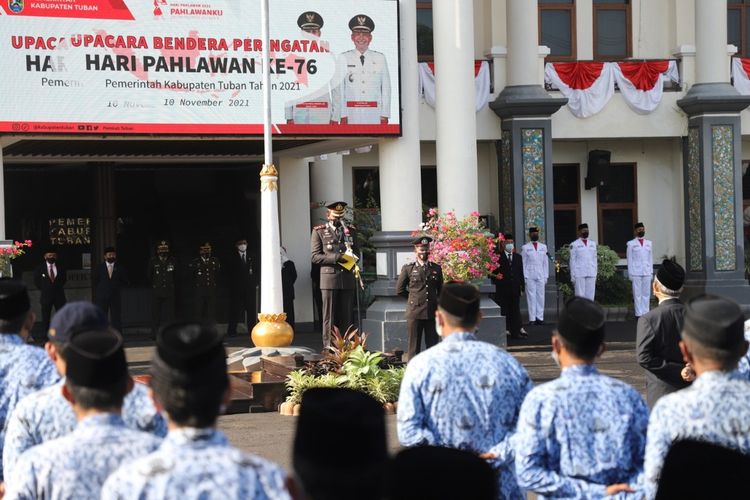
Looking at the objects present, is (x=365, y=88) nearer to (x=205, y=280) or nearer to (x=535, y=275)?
(x=205, y=280)

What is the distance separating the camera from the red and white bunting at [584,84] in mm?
24594

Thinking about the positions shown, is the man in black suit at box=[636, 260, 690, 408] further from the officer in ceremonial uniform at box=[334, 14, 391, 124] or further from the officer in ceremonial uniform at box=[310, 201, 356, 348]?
the officer in ceremonial uniform at box=[334, 14, 391, 124]

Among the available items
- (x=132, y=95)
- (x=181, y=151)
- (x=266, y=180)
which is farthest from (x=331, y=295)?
(x=181, y=151)

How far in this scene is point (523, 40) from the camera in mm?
23297

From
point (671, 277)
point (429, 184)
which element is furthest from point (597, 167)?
point (671, 277)

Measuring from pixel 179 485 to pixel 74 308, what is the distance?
164 cm

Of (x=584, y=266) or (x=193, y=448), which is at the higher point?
(x=193, y=448)

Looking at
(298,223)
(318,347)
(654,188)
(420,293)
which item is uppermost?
(654,188)

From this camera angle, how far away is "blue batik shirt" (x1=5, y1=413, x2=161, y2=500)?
3.85 meters

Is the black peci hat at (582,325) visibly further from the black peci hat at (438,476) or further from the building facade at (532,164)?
the building facade at (532,164)

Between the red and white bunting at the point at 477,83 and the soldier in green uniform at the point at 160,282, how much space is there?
5.70 meters

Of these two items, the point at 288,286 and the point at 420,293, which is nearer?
the point at 420,293

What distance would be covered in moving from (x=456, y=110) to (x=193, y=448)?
1583 cm

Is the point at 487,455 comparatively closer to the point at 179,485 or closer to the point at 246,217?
the point at 179,485
